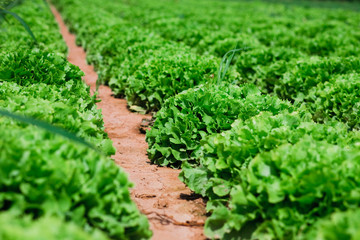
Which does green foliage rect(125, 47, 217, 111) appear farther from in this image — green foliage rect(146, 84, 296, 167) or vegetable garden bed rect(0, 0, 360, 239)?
green foliage rect(146, 84, 296, 167)

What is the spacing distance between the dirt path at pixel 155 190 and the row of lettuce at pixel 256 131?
0.24m

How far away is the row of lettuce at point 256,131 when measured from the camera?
323cm

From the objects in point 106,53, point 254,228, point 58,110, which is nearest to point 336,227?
point 254,228

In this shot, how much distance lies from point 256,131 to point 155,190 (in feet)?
5.37

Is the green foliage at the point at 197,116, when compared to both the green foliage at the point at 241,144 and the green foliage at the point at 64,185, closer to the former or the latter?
the green foliage at the point at 241,144

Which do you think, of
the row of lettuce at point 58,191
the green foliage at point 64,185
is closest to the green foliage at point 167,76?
the row of lettuce at point 58,191

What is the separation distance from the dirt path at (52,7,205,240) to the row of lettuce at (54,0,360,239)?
A: 0.24 meters

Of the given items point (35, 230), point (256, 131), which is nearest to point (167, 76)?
point (256, 131)

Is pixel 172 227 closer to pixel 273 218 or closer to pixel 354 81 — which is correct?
pixel 273 218

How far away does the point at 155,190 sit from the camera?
4.99 metres

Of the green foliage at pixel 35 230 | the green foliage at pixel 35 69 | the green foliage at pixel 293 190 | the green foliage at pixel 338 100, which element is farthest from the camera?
the green foliage at pixel 338 100

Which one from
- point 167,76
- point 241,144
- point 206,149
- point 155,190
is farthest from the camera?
point 167,76

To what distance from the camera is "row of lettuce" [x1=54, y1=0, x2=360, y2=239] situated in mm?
3229

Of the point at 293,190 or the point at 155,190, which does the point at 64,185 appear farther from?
the point at 155,190
